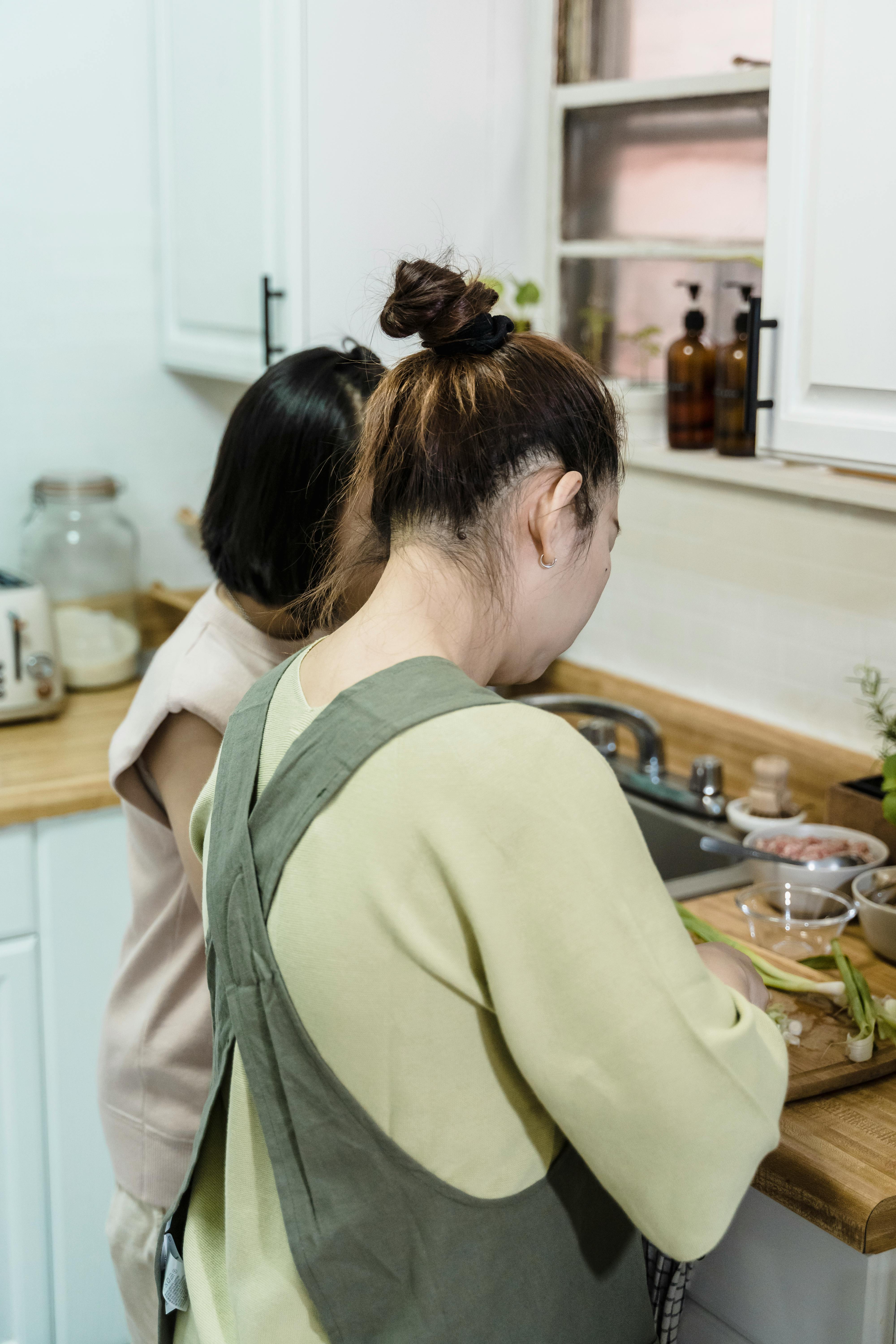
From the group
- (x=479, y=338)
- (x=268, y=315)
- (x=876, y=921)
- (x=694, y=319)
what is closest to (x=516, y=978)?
(x=479, y=338)

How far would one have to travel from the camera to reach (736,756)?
78.8 inches

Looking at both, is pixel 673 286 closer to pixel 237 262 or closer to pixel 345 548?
pixel 237 262

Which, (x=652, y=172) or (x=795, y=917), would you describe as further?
(x=652, y=172)

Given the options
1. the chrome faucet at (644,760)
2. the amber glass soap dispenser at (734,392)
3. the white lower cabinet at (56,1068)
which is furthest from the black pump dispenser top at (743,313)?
the white lower cabinet at (56,1068)

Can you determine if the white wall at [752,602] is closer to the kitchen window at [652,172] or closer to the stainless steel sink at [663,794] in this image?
the stainless steel sink at [663,794]

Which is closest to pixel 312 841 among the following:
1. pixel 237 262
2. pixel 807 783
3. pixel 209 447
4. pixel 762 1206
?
pixel 762 1206

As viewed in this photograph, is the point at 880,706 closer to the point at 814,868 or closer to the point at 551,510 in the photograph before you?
the point at 814,868

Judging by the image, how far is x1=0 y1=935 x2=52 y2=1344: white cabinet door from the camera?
1.92m

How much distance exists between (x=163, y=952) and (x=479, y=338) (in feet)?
2.39

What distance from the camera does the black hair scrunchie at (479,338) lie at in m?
0.85

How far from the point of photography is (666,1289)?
3.51ft

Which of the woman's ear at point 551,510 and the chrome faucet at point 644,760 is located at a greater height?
the woman's ear at point 551,510

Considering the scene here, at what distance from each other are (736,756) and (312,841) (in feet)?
4.47

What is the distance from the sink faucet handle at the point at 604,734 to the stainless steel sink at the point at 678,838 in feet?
0.39
